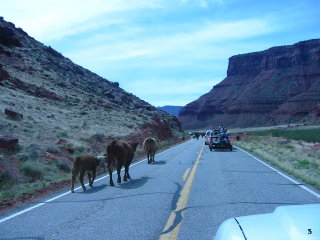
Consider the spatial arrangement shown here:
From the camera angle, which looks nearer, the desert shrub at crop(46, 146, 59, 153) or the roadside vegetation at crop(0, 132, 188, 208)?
the roadside vegetation at crop(0, 132, 188, 208)

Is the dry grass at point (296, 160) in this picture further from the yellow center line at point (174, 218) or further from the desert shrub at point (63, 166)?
the desert shrub at point (63, 166)

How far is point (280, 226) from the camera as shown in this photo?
3211 millimetres

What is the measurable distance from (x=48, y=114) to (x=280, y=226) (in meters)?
37.3

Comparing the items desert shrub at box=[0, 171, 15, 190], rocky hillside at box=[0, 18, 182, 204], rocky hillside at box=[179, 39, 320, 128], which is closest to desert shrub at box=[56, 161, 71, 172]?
rocky hillside at box=[0, 18, 182, 204]

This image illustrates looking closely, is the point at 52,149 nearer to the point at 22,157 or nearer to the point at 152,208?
the point at 22,157

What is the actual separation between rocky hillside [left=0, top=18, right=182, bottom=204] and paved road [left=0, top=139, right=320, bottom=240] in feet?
16.5

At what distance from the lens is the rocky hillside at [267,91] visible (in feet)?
442

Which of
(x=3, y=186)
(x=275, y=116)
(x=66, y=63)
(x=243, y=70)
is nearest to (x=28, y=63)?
(x=66, y=63)

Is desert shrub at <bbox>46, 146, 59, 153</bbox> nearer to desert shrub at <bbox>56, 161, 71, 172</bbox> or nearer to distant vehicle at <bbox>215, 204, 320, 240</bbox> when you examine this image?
desert shrub at <bbox>56, 161, 71, 172</bbox>

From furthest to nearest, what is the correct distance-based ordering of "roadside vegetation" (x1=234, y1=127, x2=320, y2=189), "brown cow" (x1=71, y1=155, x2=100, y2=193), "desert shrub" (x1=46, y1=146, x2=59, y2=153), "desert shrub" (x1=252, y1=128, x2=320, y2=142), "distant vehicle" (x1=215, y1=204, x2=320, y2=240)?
"desert shrub" (x1=252, y1=128, x2=320, y2=142)
"desert shrub" (x1=46, y1=146, x2=59, y2=153)
"roadside vegetation" (x1=234, y1=127, x2=320, y2=189)
"brown cow" (x1=71, y1=155, x2=100, y2=193)
"distant vehicle" (x1=215, y1=204, x2=320, y2=240)

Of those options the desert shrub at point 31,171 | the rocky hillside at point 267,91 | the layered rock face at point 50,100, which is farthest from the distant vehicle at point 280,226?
the rocky hillside at point 267,91

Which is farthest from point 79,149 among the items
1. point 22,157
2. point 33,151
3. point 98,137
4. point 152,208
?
point 152,208

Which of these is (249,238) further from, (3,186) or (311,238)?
(3,186)

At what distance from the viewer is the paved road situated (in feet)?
23.4
